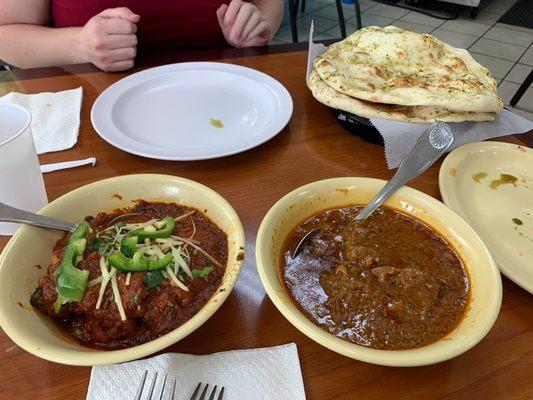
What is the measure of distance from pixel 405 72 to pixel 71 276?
1373mm

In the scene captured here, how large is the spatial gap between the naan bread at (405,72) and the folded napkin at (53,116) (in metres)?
0.92

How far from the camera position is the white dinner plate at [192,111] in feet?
4.49

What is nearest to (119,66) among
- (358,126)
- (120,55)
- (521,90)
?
(120,55)

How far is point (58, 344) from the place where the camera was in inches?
29.6

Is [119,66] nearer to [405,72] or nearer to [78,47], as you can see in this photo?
[78,47]

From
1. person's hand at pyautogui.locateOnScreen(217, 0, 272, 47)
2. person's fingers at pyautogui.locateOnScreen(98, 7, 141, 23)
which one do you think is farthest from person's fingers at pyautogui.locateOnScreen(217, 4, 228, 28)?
person's fingers at pyautogui.locateOnScreen(98, 7, 141, 23)

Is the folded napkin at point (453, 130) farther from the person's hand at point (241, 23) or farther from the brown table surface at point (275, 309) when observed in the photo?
the person's hand at point (241, 23)

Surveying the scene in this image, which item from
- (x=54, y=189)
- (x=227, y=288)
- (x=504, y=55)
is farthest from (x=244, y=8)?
(x=504, y=55)

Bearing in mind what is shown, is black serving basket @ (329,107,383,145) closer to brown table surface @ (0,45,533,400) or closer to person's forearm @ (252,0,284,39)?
brown table surface @ (0,45,533,400)

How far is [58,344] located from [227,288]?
317mm

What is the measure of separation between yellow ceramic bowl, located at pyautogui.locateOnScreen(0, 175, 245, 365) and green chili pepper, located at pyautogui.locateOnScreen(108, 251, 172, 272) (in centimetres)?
14

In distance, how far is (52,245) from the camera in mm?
951

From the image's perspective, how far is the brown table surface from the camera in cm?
80

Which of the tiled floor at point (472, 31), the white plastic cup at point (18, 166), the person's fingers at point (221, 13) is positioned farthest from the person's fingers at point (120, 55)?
the tiled floor at point (472, 31)
